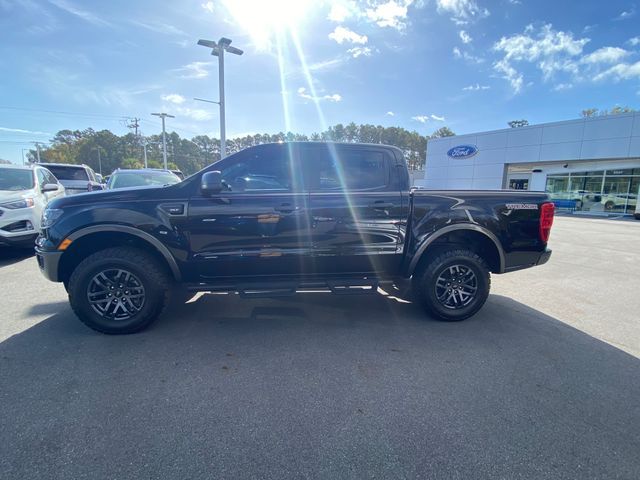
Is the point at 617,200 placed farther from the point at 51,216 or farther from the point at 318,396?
the point at 51,216

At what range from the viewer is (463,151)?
27953 mm

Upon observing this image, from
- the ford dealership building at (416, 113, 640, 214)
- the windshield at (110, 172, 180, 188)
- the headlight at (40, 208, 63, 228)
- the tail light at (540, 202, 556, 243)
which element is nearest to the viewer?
the headlight at (40, 208, 63, 228)

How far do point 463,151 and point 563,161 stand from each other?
723 centimetres

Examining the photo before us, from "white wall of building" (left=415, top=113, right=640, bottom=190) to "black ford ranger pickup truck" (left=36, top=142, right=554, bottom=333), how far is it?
1496 centimetres

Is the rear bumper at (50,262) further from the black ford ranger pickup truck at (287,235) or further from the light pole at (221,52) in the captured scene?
the light pole at (221,52)

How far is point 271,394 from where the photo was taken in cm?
248

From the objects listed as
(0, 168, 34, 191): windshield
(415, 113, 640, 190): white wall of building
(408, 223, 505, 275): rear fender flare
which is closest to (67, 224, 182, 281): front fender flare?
(408, 223, 505, 275): rear fender flare

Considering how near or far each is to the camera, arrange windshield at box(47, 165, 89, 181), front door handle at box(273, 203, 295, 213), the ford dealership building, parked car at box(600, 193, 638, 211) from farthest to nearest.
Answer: parked car at box(600, 193, 638, 211), the ford dealership building, windshield at box(47, 165, 89, 181), front door handle at box(273, 203, 295, 213)

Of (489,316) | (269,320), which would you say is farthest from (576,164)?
(269,320)

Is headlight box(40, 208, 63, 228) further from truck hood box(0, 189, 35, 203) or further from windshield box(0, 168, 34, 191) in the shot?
windshield box(0, 168, 34, 191)

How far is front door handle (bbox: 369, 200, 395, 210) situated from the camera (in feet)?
11.7

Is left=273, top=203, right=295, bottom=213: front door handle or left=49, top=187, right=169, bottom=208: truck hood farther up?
left=49, top=187, right=169, bottom=208: truck hood

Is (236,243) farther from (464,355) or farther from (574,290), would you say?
(574,290)

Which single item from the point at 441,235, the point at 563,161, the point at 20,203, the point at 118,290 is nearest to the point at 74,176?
the point at 20,203
